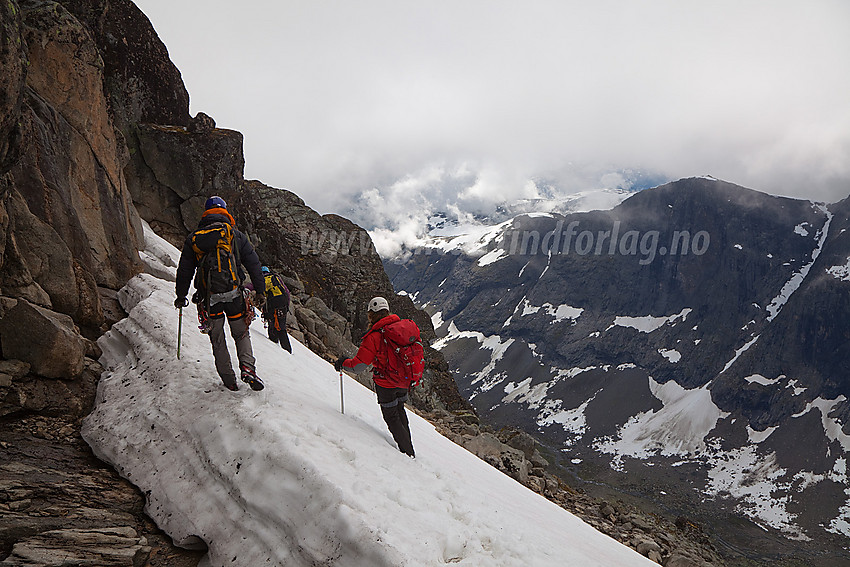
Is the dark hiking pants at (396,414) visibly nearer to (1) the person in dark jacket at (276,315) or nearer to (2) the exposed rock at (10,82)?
(2) the exposed rock at (10,82)

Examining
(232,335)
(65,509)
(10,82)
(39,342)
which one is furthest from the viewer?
(232,335)

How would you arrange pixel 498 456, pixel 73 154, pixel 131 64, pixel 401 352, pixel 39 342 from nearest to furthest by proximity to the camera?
1. pixel 39 342
2. pixel 401 352
3. pixel 73 154
4. pixel 498 456
5. pixel 131 64

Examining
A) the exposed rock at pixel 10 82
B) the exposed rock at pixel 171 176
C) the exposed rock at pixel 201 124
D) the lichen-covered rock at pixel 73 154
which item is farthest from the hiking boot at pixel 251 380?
the exposed rock at pixel 201 124

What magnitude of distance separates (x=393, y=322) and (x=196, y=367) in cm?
373

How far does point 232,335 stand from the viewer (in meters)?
8.42

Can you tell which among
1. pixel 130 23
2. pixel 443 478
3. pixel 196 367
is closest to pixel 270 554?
pixel 443 478

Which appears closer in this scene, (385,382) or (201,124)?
(385,382)

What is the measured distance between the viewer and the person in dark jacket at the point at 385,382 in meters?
9.04

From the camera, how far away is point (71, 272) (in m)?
9.52

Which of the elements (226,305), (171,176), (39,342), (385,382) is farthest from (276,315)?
(171,176)

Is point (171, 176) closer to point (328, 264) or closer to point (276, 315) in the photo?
point (276, 315)

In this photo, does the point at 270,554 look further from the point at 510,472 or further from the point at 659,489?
the point at 659,489

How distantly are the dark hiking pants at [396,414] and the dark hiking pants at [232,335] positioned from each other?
2.50 meters

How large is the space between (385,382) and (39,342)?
5.75 metres
